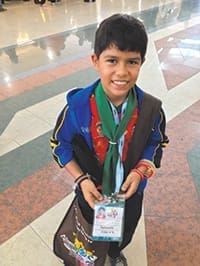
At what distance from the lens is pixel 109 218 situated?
0.84 metres

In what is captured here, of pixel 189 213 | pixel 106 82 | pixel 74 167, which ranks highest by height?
pixel 106 82

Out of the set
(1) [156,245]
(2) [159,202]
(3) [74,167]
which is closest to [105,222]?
(3) [74,167]

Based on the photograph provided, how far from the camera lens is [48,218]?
1.45 meters

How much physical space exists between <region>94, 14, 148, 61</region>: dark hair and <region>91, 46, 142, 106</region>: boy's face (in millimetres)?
13

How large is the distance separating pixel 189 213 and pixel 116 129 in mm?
882

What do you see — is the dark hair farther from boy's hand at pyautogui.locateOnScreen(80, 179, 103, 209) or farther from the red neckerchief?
boy's hand at pyautogui.locateOnScreen(80, 179, 103, 209)

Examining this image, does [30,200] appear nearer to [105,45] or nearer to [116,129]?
[116,129]

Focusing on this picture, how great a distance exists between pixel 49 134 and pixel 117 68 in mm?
1364

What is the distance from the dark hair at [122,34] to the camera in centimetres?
73

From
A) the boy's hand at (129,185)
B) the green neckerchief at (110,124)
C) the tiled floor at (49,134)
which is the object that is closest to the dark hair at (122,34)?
the green neckerchief at (110,124)

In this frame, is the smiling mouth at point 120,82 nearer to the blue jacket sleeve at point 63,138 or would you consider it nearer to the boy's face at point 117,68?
the boy's face at point 117,68

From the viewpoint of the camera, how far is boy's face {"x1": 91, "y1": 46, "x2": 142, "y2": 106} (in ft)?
2.45

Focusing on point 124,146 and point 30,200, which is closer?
point 124,146

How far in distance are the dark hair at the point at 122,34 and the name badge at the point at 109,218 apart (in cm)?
42
